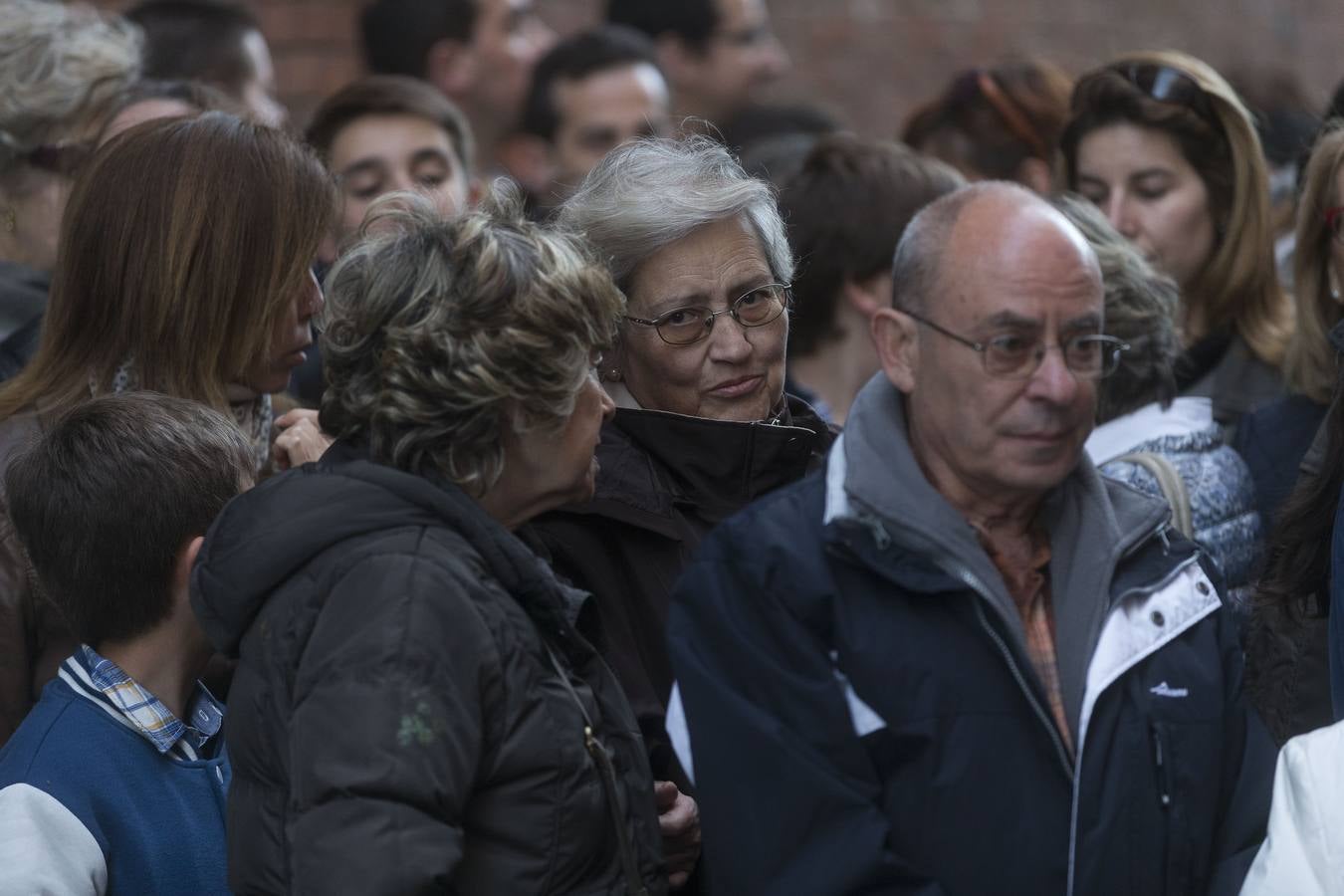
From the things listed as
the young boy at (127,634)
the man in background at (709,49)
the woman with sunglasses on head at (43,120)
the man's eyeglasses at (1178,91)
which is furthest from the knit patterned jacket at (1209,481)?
the man in background at (709,49)

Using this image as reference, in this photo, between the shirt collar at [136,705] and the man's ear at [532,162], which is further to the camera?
the man's ear at [532,162]

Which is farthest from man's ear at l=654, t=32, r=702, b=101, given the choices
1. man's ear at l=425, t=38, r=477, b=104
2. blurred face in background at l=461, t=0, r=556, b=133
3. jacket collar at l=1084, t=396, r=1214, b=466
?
jacket collar at l=1084, t=396, r=1214, b=466

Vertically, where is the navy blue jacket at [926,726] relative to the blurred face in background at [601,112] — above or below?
above

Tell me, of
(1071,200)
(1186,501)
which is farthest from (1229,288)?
(1186,501)

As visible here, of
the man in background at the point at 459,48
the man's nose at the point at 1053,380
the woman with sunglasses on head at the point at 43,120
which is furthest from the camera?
the man in background at the point at 459,48

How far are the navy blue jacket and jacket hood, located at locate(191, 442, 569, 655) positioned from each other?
28 cm

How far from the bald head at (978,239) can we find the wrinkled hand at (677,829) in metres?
0.79

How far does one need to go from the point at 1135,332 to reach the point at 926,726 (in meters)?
1.39

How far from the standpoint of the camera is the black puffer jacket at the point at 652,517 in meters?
2.81

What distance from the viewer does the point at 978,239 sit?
256 cm

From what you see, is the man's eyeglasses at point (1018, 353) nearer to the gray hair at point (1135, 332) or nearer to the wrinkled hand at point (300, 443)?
the gray hair at point (1135, 332)

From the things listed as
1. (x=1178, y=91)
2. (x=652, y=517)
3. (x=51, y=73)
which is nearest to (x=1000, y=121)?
(x=1178, y=91)

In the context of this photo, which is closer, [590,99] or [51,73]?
[51,73]

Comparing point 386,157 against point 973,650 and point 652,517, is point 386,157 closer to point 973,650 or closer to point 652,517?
point 652,517
